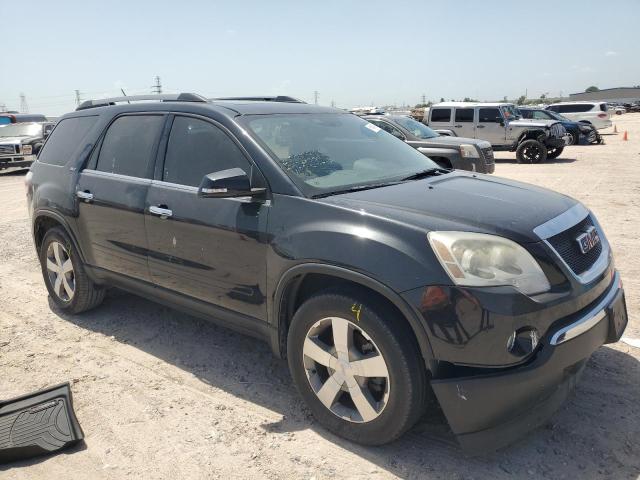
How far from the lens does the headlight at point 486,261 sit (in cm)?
234

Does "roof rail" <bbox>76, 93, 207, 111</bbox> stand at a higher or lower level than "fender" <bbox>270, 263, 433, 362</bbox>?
higher

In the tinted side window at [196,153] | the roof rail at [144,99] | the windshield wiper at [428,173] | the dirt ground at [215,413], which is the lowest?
the dirt ground at [215,413]

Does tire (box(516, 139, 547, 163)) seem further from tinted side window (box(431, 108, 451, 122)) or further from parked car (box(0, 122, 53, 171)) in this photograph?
parked car (box(0, 122, 53, 171))

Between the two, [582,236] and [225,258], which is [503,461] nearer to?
[582,236]

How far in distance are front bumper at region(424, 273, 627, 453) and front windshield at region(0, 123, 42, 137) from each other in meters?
19.5

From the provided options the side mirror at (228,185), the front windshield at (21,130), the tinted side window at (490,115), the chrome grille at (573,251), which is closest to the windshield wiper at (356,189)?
the side mirror at (228,185)

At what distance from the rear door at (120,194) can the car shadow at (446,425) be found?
2.40 ft

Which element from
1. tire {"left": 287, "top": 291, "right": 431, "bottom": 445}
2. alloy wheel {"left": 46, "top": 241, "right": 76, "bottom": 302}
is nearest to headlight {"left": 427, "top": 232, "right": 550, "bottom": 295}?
tire {"left": 287, "top": 291, "right": 431, "bottom": 445}

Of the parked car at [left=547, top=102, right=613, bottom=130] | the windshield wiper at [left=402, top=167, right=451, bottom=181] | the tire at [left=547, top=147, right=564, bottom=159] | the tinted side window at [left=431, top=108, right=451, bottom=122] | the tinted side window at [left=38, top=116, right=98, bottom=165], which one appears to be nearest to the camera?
the windshield wiper at [left=402, top=167, right=451, bottom=181]

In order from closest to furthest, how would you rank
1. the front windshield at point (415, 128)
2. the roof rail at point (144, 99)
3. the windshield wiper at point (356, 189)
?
the windshield wiper at point (356, 189)
the roof rail at point (144, 99)
the front windshield at point (415, 128)

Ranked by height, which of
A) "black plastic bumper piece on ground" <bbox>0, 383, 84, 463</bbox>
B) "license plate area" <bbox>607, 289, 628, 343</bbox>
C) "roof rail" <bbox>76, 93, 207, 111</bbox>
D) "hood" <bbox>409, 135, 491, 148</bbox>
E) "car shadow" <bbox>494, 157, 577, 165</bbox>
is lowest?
"car shadow" <bbox>494, 157, 577, 165</bbox>

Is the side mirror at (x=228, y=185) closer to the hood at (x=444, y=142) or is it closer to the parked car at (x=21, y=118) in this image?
the hood at (x=444, y=142)

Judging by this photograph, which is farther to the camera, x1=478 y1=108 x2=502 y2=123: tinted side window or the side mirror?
x1=478 y1=108 x2=502 y2=123: tinted side window

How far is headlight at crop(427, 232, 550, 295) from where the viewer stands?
234 centimetres
